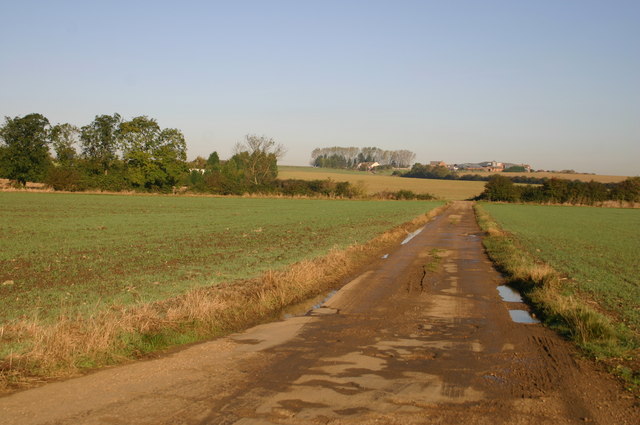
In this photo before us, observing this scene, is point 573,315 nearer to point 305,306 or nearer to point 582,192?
point 305,306

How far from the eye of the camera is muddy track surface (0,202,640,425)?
5109mm

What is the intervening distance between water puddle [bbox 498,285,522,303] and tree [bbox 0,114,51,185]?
77863mm

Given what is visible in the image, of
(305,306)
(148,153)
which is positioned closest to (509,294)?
(305,306)

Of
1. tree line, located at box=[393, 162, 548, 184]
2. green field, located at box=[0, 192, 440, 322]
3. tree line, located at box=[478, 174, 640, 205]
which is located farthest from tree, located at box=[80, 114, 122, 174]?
tree line, located at box=[393, 162, 548, 184]

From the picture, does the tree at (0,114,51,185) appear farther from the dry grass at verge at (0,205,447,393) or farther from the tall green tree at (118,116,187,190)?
the dry grass at verge at (0,205,447,393)

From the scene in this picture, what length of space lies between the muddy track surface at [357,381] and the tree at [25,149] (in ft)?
257

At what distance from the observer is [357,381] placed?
6.08 meters

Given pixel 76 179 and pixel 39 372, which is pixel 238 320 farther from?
pixel 76 179

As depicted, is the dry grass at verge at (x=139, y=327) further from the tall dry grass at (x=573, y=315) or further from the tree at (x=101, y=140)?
the tree at (x=101, y=140)

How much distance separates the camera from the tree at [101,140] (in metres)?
80.8

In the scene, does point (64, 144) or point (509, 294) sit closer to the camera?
point (509, 294)

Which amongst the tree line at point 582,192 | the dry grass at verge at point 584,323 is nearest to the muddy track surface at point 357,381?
the dry grass at verge at point 584,323

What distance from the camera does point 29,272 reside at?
13016 millimetres

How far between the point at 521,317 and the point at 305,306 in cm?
448
